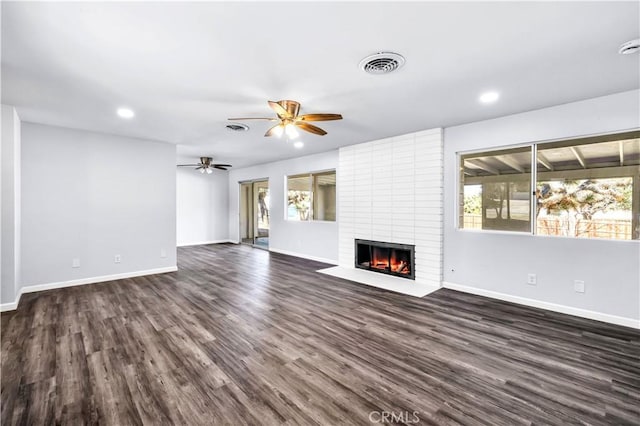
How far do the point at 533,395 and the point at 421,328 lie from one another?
44.9 inches

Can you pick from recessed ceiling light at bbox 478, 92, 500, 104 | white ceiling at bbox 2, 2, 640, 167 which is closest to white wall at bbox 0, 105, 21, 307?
white ceiling at bbox 2, 2, 640, 167

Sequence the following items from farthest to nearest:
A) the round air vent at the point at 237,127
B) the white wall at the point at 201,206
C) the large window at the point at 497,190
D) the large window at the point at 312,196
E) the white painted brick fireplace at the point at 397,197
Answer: the white wall at the point at 201,206 < the large window at the point at 312,196 < the white painted brick fireplace at the point at 397,197 < the round air vent at the point at 237,127 < the large window at the point at 497,190

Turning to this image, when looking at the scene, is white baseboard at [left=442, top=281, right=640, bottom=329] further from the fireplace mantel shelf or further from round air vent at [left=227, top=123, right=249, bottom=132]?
round air vent at [left=227, top=123, right=249, bottom=132]

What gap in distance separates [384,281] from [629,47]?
384 centimetres

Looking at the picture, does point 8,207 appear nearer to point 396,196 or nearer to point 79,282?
point 79,282

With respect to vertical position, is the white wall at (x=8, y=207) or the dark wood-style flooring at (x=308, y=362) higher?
the white wall at (x=8, y=207)

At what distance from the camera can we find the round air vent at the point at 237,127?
427cm

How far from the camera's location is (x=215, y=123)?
4180 millimetres

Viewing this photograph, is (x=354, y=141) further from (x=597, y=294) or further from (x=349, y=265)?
(x=597, y=294)

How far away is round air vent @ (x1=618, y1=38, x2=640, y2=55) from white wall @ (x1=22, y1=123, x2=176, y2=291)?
243 inches

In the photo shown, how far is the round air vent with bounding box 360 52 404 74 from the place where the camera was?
7.57 ft

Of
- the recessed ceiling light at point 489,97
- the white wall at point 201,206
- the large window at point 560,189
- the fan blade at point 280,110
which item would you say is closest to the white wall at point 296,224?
the white wall at point 201,206

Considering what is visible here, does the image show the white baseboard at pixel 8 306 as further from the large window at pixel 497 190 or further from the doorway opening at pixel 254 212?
the large window at pixel 497 190

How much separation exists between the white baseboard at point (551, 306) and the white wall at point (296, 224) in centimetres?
275
